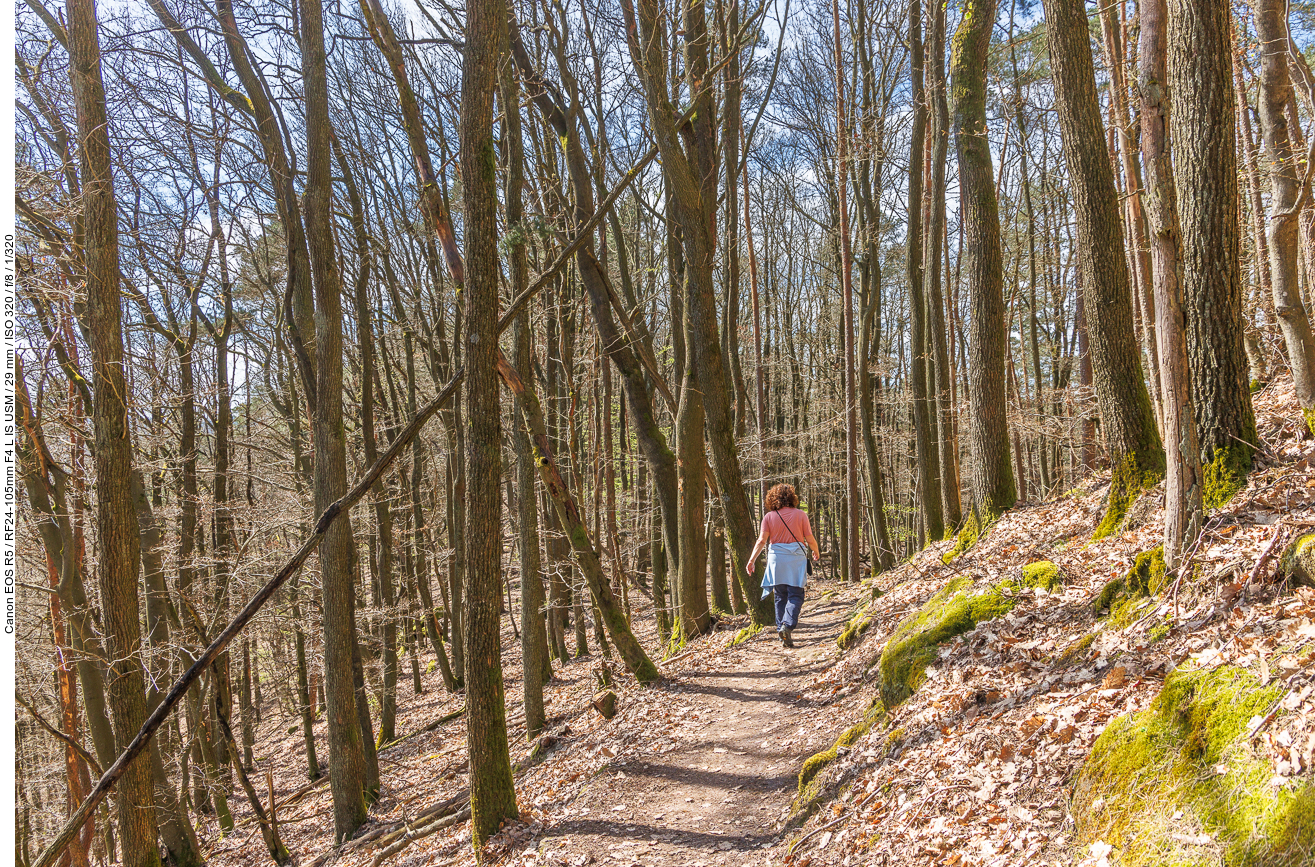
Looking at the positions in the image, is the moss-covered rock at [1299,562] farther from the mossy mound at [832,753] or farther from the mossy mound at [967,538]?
the mossy mound at [967,538]

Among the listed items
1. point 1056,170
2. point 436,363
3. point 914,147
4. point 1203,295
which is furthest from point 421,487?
point 1056,170

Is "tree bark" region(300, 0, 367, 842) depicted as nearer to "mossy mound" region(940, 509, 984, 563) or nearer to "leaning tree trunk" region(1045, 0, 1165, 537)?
"mossy mound" region(940, 509, 984, 563)

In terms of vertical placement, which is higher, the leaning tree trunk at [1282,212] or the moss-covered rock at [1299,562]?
the leaning tree trunk at [1282,212]

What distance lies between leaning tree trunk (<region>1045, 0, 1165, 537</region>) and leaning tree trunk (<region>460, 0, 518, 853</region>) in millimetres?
4777

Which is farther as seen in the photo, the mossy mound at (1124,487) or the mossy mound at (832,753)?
the mossy mound at (1124,487)

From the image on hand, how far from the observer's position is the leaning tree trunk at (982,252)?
7906 millimetres

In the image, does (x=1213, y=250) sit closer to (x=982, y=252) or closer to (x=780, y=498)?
(x=982, y=252)

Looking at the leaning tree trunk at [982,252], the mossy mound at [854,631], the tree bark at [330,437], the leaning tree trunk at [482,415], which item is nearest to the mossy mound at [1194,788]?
the leaning tree trunk at [482,415]

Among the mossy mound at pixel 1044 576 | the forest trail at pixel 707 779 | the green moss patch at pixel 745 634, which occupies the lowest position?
the forest trail at pixel 707 779

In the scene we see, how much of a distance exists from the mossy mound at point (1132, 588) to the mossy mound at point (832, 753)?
1.49 m

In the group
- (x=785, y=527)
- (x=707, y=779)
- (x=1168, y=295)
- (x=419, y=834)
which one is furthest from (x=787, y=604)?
(x=1168, y=295)

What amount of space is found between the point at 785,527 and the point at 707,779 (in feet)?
10.4

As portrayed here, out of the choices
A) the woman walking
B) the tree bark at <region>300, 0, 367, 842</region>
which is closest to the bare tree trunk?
the tree bark at <region>300, 0, 367, 842</region>

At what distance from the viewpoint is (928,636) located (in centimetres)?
507
